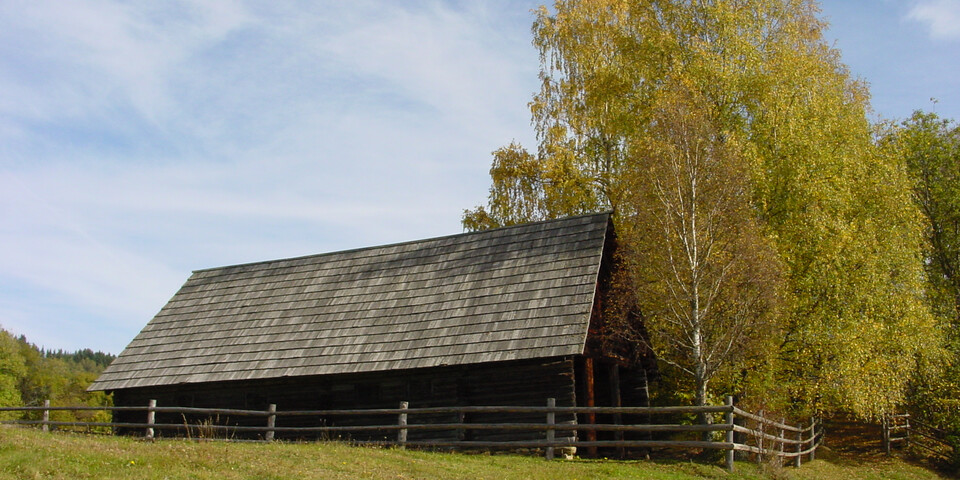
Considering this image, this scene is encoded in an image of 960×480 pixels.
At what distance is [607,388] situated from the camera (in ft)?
76.2

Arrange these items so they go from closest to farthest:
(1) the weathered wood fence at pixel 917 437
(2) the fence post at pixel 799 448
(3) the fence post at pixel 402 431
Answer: (3) the fence post at pixel 402 431 < (2) the fence post at pixel 799 448 < (1) the weathered wood fence at pixel 917 437

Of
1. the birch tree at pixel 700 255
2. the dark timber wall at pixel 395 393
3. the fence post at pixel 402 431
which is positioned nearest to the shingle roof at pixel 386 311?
the dark timber wall at pixel 395 393

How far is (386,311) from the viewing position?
2281 cm

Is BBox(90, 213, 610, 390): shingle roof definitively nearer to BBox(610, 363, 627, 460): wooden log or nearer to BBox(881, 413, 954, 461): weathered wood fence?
BBox(610, 363, 627, 460): wooden log

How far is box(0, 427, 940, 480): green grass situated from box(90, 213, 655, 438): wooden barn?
3.20 meters

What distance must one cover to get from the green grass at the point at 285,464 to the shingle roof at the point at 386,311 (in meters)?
3.60

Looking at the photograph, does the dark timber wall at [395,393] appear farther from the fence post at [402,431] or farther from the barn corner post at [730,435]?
the barn corner post at [730,435]

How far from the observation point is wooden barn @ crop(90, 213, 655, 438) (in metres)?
19.8

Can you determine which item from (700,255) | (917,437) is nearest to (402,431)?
(700,255)

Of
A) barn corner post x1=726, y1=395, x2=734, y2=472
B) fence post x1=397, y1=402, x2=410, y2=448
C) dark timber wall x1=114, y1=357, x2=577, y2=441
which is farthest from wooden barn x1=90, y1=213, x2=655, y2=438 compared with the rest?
barn corner post x1=726, y1=395, x2=734, y2=472

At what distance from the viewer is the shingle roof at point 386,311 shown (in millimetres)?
20047

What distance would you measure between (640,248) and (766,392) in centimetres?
492

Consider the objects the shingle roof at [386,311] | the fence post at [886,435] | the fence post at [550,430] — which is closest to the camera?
the fence post at [550,430]

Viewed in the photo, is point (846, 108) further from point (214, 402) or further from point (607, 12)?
point (214, 402)
